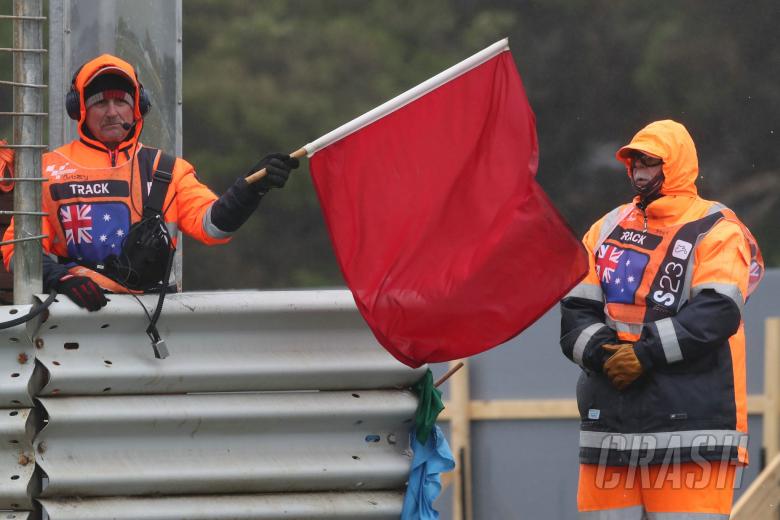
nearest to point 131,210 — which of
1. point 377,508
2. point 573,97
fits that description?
point 377,508

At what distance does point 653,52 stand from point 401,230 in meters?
9.26

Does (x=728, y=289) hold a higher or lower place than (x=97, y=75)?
lower

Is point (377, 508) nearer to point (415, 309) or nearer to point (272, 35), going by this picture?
point (415, 309)

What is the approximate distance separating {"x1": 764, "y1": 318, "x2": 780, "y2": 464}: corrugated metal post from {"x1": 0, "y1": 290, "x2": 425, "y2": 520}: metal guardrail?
4096mm

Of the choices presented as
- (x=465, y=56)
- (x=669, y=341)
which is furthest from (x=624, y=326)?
(x=465, y=56)

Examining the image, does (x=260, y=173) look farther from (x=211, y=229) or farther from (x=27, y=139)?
(x=27, y=139)

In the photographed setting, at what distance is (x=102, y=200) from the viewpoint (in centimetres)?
580

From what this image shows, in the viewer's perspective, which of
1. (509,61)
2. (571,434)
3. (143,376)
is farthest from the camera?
(571,434)

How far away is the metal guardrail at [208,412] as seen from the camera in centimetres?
518

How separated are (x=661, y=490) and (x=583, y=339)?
0.64m

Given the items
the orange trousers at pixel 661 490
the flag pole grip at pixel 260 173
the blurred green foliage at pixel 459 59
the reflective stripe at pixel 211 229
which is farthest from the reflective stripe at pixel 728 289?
the blurred green foliage at pixel 459 59

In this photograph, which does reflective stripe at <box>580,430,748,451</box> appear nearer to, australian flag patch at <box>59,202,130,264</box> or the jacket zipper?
the jacket zipper

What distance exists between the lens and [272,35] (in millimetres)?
14547

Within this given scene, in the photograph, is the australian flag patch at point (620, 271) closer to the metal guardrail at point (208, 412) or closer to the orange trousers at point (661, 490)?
the orange trousers at point (661, 490)
